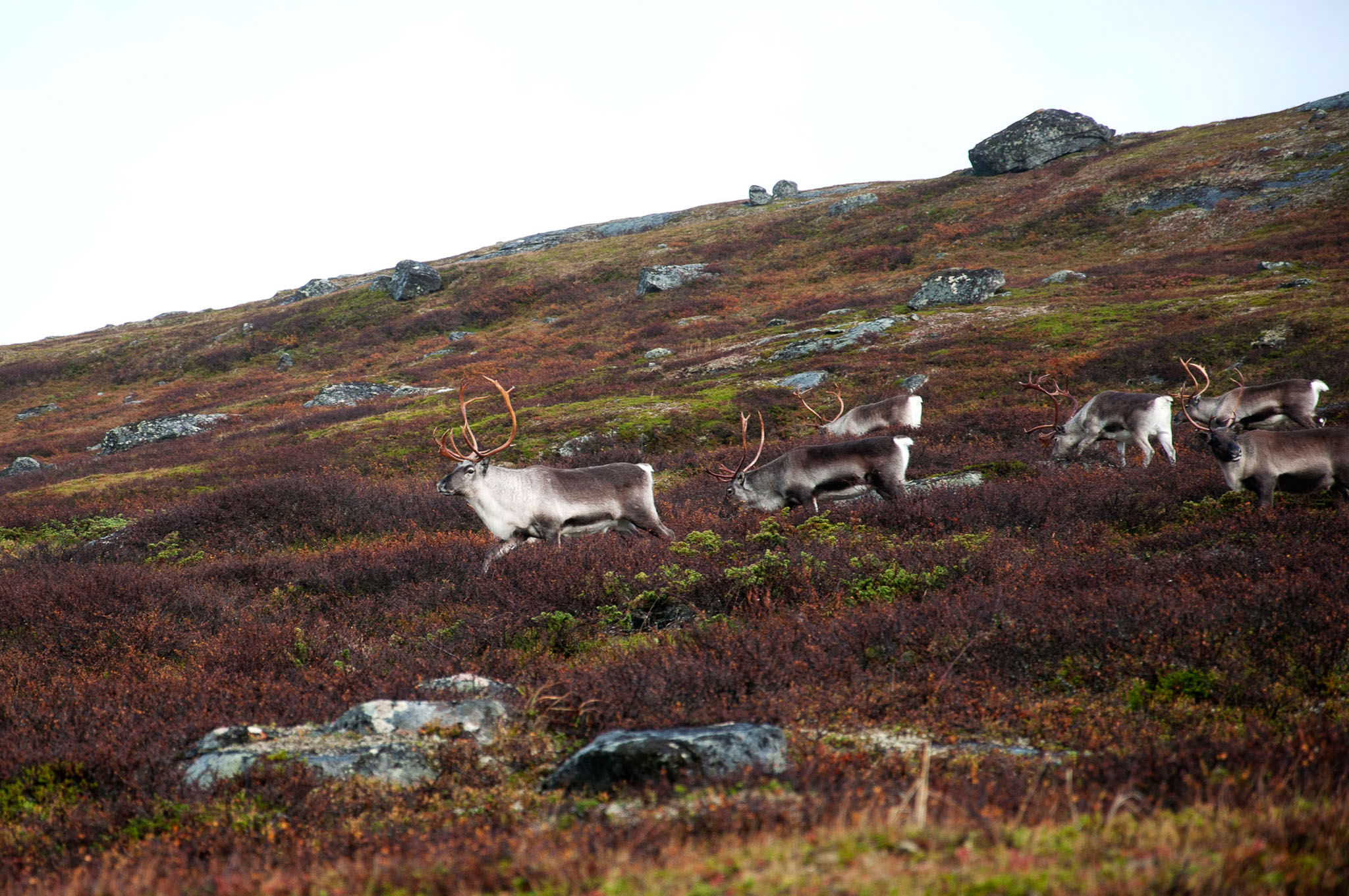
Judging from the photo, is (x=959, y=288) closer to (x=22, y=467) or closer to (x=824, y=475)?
(x=824, y=475)

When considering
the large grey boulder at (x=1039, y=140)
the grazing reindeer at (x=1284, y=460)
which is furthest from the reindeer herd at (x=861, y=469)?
the large grey boulder at (x=1039, y=140)

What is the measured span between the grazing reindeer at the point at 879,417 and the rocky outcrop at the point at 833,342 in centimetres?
966

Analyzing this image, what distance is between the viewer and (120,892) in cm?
353

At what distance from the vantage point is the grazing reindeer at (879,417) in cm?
2148

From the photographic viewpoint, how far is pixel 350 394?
37594mm

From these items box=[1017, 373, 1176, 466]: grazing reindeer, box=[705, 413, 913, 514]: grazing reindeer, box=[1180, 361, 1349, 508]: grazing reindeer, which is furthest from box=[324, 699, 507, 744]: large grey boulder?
box=[1017, 373, 1176, 466]: grazing reindeer

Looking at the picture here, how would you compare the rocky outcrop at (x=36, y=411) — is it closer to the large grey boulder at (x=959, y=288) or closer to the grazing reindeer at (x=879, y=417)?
the grazing reindeer at (x=879, y=417)

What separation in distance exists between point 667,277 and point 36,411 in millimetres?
39664

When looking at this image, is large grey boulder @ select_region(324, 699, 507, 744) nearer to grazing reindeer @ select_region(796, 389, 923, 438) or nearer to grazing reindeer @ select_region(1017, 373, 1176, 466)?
grazing reindeer @ select_region(1017, 373, 1176, 466)

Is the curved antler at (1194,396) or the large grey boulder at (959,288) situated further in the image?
the large grey boulder at (959,288)

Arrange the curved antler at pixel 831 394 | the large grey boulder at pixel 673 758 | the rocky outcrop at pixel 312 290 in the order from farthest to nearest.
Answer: the rocky outcrop at pixel 312 290
the curved antler at pixel 831 394
the large grey boulder at pixel 673 758

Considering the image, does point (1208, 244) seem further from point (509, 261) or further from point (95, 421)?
point (95, 421)

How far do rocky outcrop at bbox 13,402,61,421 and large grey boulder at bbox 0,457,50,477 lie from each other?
18.6 metres

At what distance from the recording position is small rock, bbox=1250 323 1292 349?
2214 cm
